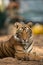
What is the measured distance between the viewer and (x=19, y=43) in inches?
282

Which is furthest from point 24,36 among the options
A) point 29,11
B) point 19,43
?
point 29,11

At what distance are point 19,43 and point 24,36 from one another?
0.21 meters

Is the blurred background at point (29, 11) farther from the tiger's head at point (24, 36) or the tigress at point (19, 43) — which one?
the tiger's head at point (24, 36)

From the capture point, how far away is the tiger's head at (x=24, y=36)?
277 inches

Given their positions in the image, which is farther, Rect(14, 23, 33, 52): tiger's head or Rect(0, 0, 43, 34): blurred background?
Rect(0, 0, 43, 34): blurred background

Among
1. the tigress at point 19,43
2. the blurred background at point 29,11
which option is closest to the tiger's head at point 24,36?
the tigress at point 19,43

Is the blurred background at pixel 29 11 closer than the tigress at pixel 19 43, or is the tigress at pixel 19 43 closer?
the tigress at pixel 19 43

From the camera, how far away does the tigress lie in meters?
7.08

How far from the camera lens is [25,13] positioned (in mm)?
16688

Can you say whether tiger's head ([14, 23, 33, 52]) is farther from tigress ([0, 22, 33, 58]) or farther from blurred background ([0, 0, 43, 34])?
blurred background ([0, 0, 43, 34])

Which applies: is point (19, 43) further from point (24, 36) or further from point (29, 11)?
point (29, 11)

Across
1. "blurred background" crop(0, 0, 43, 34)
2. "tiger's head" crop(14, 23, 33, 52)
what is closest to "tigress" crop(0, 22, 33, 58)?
"tiger's head" crop(14, 23, 33, 52)

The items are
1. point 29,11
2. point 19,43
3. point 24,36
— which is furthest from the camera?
point 29,11

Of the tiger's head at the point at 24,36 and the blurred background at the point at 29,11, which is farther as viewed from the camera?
the blurred background at the point at 29,11
